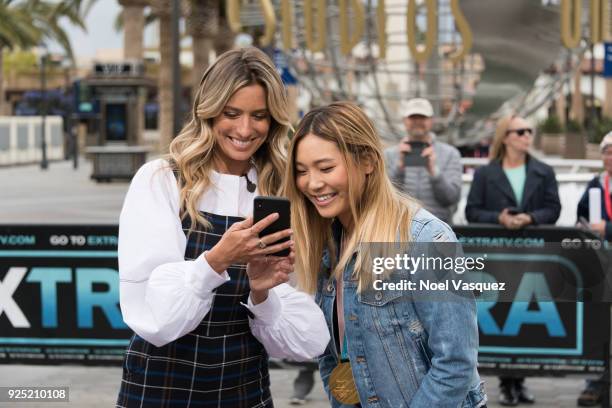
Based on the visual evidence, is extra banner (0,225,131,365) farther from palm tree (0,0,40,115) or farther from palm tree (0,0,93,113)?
palm tree (0,0,40,115)

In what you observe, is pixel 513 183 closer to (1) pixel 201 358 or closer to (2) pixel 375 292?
(1) pixel 201 358

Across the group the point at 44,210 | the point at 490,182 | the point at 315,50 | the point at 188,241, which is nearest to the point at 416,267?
the point at 188,241

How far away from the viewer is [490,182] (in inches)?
273

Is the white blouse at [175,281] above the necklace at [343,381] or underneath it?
above

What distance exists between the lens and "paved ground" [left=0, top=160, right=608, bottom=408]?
6516 mm

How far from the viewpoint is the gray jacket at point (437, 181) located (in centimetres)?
712

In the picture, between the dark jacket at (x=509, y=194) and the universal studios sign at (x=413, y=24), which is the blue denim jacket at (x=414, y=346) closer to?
the dark jacket at (x=509, y=194)

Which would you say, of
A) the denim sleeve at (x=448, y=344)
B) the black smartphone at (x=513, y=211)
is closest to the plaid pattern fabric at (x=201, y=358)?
the denim sleeve at (x=448, y=344)

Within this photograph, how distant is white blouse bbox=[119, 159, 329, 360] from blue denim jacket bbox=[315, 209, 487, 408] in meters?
0.20

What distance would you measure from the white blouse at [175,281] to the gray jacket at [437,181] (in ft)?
14.3

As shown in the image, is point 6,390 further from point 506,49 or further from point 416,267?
point 506,49

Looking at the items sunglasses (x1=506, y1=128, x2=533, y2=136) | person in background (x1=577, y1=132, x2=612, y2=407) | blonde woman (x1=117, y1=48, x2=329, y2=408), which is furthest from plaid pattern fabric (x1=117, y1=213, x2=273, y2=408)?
sunglasses (x1=506, y1=128, x2=533, y2=136)

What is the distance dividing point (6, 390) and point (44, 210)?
13.3 meters

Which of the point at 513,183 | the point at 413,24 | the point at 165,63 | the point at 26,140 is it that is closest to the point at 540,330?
the point at 513,183
